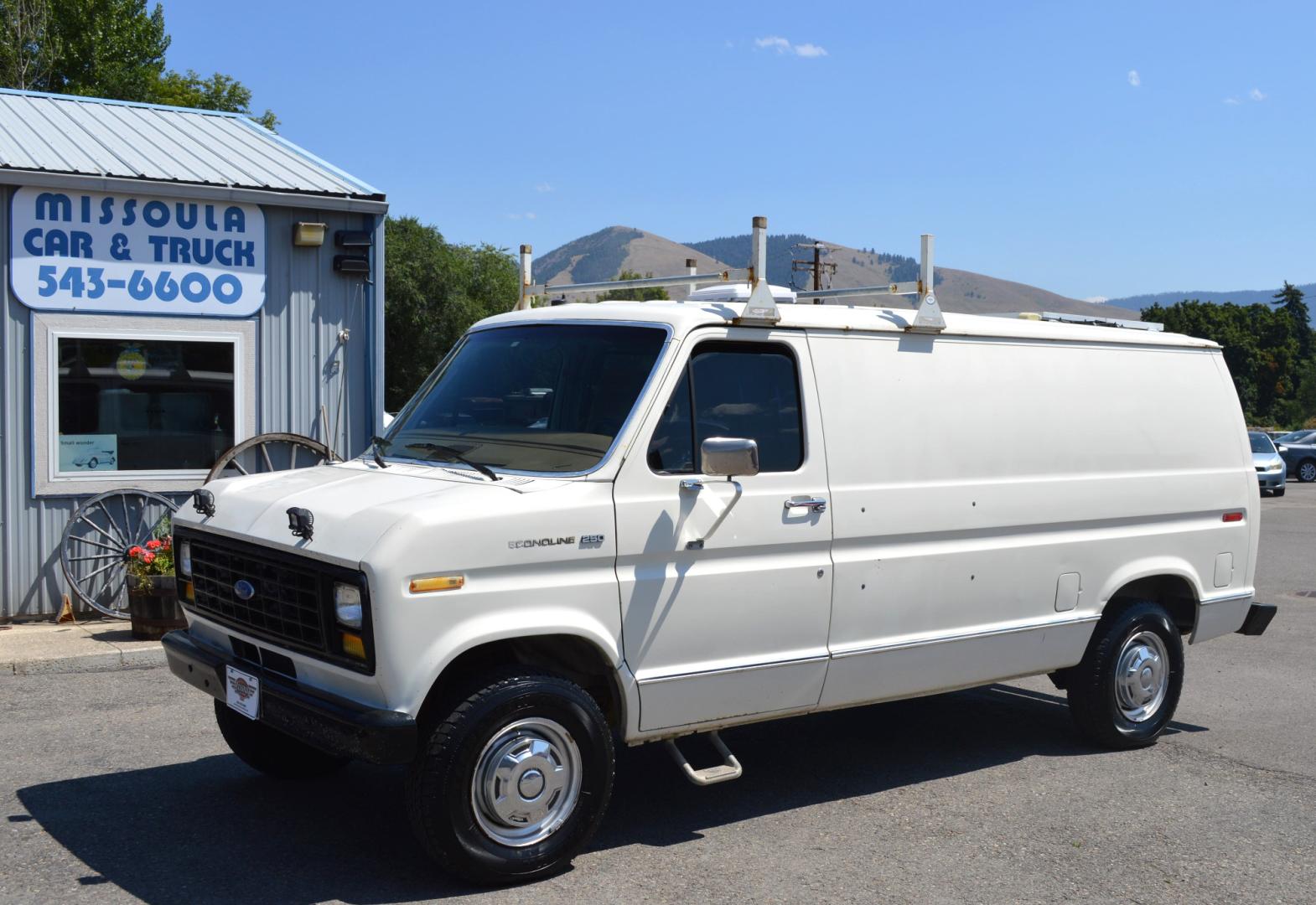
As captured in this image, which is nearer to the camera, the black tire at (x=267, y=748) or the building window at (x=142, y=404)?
the black tire at (x=267, y=748)

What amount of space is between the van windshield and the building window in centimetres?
534

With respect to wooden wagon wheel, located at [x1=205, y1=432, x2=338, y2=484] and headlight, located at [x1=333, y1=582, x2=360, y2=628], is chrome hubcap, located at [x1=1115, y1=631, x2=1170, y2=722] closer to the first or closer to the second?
headlight, located at [x1=333, y1=582, x2=360, y2=628]

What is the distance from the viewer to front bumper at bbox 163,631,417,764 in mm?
4500

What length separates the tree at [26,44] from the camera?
39.9m

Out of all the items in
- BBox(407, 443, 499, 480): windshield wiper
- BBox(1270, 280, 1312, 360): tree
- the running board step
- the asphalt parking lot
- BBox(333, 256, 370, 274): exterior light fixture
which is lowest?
the asphalt parking lot

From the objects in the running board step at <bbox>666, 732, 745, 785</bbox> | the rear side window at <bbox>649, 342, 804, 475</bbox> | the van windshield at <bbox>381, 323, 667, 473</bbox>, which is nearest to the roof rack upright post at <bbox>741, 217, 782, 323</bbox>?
the rear side window at <bbox>649, 342, 804, 475</bbox>

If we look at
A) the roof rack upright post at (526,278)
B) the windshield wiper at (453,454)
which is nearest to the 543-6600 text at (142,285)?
the roof rack upright post at (526,278)

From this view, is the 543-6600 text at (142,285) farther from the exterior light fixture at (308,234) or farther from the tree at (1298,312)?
the tree at (1298,312)

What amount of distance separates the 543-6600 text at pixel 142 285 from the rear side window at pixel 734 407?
6.56m

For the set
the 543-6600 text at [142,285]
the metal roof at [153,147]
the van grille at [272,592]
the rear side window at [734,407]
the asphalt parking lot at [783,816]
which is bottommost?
the asphalt parking lot at [783,816]

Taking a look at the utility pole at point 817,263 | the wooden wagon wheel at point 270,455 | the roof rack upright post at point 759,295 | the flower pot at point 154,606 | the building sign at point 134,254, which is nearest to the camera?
the roof rack upright post at point 759,295

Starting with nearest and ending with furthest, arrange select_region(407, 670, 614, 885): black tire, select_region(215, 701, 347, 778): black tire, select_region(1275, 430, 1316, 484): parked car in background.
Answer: select_region(407, 670, 614, 885): black tire < select_region(215, 701, 347, 778): black tire < select_region(1275, 430, 1316, 484): parked car in background

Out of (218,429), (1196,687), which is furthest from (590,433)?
(218,429)

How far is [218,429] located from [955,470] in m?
7.05
